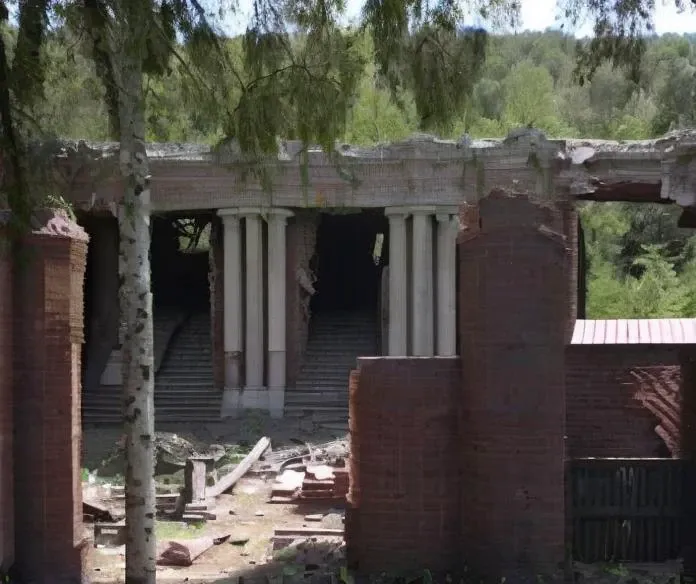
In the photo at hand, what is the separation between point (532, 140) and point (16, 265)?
1273cm

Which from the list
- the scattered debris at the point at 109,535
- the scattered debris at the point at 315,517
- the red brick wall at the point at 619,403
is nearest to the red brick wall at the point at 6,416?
the scattered debris at the point at 109,535

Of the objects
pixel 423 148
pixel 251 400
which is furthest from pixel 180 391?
pixel 423 148

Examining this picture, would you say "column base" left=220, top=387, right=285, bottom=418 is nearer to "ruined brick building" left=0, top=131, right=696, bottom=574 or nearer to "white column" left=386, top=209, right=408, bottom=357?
"ruined brick building" left=0, top=131, right=696, bottom=574

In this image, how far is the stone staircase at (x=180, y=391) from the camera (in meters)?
21.1

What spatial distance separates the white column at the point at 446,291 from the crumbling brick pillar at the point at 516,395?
1244 cm

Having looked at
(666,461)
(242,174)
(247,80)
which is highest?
(247,80)

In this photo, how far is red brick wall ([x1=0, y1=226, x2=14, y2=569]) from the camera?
795 centimetres

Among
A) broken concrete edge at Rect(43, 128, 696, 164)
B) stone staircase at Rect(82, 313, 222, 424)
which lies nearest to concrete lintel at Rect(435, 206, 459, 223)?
broken concrete edge at Rect(43, 128, 696, 164)

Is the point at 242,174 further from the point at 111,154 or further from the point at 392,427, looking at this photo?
the point at 111,154

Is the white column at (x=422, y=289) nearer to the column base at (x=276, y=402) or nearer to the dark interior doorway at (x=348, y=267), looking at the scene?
the column base at (x=276, y=402)

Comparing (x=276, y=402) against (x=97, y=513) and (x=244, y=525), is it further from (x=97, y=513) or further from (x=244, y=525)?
(x=97, y=513)

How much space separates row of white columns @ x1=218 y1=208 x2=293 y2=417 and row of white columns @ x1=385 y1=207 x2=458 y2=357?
2.32m

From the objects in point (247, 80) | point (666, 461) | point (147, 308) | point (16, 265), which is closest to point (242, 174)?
point (247, 80)

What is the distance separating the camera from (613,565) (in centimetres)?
845
